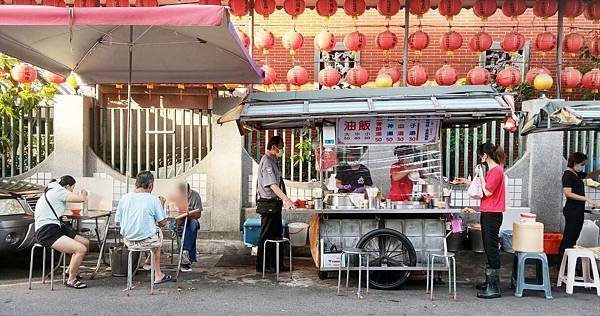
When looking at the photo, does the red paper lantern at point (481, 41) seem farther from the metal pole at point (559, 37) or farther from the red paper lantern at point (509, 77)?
the metal pole at point (559, 37)

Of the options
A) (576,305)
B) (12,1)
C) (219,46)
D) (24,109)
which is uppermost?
(12,1)

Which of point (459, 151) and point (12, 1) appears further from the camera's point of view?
point (12, 1)

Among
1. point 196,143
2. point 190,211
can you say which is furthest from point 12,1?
point 190,211

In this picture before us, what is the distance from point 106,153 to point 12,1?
11.2 ft

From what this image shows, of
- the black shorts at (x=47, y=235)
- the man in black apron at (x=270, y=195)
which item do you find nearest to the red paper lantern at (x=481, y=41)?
the man in black apron at (x=270, y=195)

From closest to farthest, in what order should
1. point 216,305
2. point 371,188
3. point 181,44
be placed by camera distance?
point 216,305, point 371,188, point 181,44

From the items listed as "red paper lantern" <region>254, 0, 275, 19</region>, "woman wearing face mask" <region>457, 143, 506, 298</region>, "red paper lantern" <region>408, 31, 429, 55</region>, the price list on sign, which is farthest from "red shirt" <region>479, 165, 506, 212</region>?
"red paper lantern" <region>254, 0, 275, 19</region>

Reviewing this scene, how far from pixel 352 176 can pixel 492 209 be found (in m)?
1.76

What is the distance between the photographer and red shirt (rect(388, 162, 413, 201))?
7.16 m

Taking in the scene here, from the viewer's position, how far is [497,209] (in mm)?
6582

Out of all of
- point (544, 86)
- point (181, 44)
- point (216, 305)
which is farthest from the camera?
point (544, 86)

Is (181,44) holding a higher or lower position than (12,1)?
lower

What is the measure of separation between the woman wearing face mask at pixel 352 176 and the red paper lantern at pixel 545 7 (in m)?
4.84

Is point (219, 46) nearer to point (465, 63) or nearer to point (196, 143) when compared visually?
point (196, 143)
